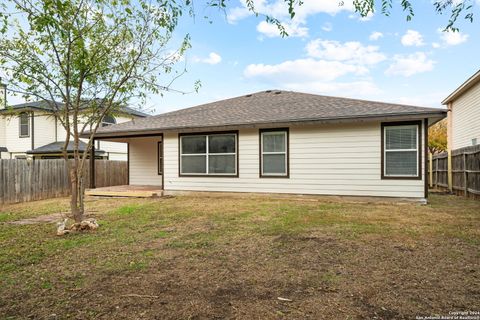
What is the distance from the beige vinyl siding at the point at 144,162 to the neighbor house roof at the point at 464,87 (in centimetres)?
1378

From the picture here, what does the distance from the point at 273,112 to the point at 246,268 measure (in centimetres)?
789

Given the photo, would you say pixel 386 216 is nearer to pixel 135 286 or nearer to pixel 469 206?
pixel 469 206

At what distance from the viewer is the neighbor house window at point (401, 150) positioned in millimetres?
8789

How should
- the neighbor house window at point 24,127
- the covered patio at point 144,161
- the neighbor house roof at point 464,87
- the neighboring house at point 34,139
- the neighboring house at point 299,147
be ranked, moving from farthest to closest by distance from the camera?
the neighbor house window at point 24,127, the neighboring house at point 34,139, the covered patio at point 144,161, the neighbor house roof at point 464,87, the neighboring house at point 299,147

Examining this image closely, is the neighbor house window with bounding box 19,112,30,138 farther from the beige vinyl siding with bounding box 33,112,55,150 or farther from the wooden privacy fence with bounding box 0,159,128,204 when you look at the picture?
the wooden privacy fence with bounding box 0,159,128,204

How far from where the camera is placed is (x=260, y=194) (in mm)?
10570

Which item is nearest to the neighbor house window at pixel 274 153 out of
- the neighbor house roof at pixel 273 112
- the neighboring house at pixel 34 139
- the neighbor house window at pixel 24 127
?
the neighbor house roof at pixel 273 112

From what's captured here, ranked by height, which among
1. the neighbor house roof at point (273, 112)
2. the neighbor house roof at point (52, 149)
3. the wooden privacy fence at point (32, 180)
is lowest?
the wooden privacy fence at point (32, 180)

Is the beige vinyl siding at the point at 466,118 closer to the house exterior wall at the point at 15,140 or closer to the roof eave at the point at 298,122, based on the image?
the roof eave at the point at 298,122

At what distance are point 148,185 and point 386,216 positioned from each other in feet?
35.7

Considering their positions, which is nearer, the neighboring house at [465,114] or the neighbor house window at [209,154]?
the neighbor house window at [209,154]

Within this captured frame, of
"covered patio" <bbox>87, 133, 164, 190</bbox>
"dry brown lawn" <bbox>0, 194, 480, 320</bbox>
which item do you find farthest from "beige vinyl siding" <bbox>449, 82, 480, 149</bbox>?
"covered patio" <bbox>87, 133, 164, 190</bbox>

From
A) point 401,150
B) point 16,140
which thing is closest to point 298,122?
point 401,150

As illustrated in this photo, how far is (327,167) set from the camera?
9789 millimetres
